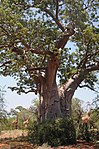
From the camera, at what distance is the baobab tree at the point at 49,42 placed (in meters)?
9.83

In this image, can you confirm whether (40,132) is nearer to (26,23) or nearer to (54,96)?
(54,96)

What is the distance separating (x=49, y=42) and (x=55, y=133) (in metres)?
3.55

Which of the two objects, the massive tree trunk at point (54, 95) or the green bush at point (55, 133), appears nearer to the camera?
the green bush at point (55, 133)

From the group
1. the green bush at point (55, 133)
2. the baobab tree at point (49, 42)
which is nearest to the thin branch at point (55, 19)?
the baobab tree at point (49, 42)

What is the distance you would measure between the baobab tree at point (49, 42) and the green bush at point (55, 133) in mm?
800

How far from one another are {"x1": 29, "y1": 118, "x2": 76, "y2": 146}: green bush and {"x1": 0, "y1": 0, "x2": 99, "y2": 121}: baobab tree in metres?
0.80

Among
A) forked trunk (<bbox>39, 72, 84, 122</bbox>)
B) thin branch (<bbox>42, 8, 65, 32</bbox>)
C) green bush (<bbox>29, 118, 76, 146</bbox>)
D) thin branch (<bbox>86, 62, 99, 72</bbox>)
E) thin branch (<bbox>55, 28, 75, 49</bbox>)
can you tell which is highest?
thin branch (<bbox>42, 8, 65, 32</bbox>)

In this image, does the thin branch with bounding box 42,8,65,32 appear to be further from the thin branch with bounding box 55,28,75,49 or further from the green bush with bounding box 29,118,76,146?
the green bush with bounding box 29,118,76,146

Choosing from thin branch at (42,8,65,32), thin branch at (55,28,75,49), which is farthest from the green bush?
thin branch at (42,8,65,32)

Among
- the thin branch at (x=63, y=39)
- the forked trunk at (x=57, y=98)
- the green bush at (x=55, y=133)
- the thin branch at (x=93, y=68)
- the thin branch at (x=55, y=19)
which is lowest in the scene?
the green bush at (x=55, y=133)

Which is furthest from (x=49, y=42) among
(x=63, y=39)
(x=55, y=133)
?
(x=55, y=133)

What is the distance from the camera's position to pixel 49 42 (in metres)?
11.1

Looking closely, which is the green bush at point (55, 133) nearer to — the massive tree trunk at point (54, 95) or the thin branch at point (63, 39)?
the massive tree trunk at point (54, 95)

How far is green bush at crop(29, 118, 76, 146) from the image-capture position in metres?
9.89
